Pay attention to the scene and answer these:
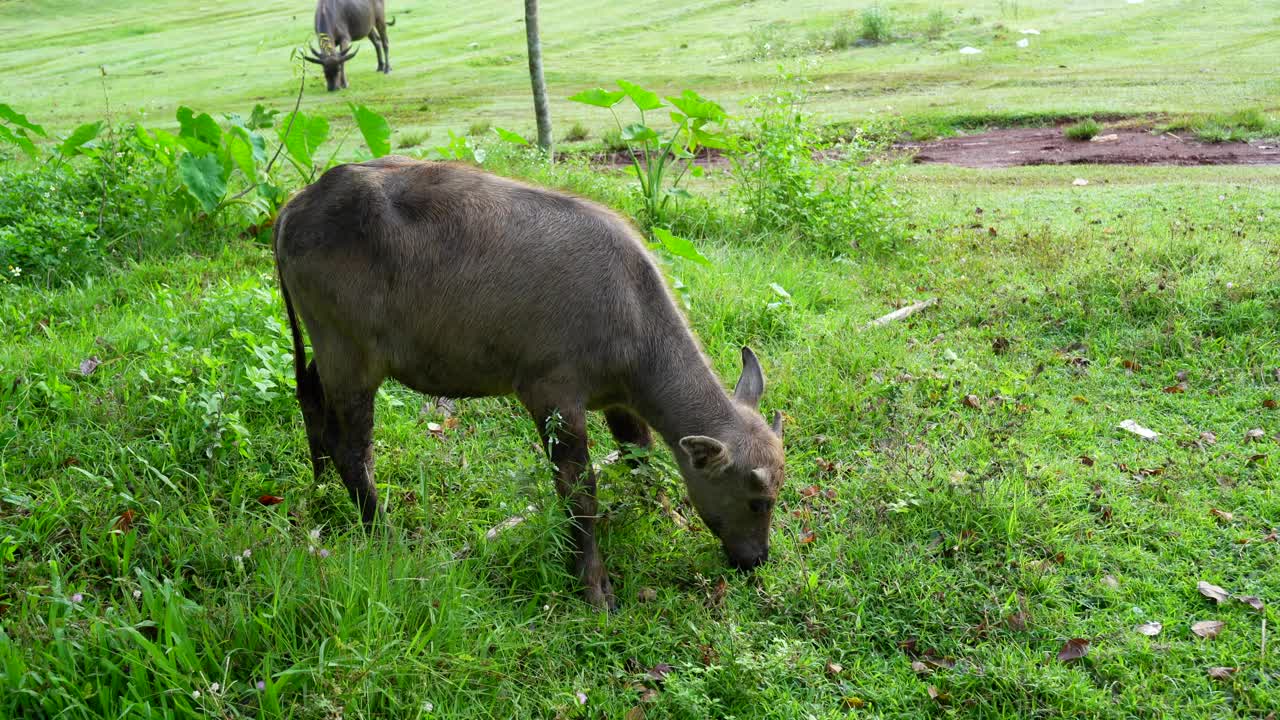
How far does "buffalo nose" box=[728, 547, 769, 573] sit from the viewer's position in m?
4.25

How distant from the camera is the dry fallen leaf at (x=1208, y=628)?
3795mm

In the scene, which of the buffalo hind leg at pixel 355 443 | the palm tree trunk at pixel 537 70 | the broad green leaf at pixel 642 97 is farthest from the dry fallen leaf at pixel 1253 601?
the palm tree trunk at pixel 537 70

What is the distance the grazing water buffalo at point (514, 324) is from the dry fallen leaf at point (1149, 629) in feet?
5.09

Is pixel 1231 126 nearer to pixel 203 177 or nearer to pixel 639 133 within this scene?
pixel 639 133

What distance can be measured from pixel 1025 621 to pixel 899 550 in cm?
61

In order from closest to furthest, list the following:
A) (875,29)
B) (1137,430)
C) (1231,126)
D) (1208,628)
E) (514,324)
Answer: (1208,628) < (514,324) < (1137,430) < (1231,126) < (875,29)

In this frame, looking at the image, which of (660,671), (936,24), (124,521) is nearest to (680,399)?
(660,671)

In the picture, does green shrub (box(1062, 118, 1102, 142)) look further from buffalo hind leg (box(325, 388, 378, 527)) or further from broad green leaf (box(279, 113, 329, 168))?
buffalo hind leg (box(325, 388, 378, 527))

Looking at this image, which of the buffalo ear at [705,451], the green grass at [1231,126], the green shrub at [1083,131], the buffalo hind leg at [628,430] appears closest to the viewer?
the buffalo ear at [705,451]

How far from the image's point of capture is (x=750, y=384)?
4.60 metres

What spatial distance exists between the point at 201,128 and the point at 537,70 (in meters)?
3.53

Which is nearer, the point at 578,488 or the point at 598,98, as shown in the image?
the point at 578,488

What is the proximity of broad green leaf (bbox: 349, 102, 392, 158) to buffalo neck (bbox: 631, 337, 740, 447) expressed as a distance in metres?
3.26

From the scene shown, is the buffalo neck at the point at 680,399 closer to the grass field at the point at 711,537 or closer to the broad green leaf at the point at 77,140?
the grass field at the point at 711,537
